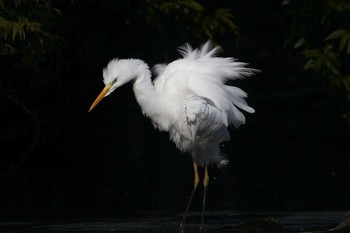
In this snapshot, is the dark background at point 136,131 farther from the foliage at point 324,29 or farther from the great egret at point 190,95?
the great egret at point 190,95

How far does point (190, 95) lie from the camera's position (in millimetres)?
8578

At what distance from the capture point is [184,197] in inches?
411

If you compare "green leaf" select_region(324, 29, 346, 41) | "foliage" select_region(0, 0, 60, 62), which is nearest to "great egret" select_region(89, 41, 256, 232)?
"green leaf" select_region(324, 29, 346, 41)

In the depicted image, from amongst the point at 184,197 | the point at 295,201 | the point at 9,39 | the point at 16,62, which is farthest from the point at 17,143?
the point at 295,201

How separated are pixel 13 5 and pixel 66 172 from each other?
2.81 m

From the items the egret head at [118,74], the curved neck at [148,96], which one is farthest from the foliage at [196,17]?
the egret head at [118,74]

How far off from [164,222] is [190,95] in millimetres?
1159

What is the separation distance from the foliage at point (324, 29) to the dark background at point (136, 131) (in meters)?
0.08

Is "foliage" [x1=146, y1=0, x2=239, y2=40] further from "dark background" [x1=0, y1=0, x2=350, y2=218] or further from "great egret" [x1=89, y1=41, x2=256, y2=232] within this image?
"great egret" [x1=89, y1=41, x2=256, y2=232]

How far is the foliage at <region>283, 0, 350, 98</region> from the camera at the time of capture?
323 inches

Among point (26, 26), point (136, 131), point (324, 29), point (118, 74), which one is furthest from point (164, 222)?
point (136, 131)

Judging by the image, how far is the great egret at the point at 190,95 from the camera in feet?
27.5

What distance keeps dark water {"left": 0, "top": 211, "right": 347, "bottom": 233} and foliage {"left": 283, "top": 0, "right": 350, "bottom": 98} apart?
1.19 m

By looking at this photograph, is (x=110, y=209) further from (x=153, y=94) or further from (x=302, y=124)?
(x=302, y=124)
